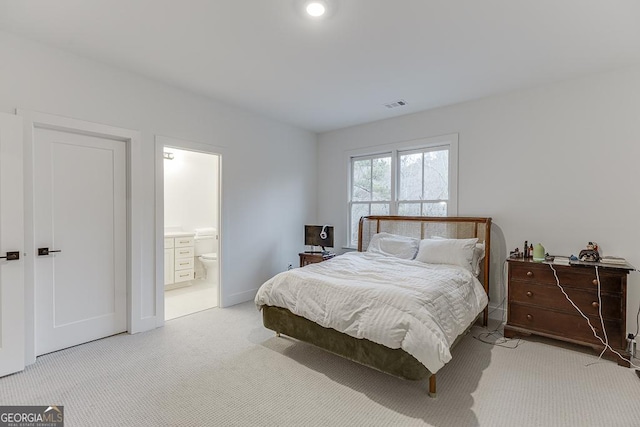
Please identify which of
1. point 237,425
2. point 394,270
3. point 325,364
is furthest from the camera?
point 394,270

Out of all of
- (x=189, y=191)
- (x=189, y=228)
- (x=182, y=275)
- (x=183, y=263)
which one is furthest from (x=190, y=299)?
(x=189, y=191)

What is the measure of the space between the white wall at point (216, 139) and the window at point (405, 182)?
2.87 feet

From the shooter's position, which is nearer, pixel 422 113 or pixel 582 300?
pixel 582 300

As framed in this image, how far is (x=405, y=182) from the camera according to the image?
4496 millimetres

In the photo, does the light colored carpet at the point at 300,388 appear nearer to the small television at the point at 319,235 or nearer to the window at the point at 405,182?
the small television at the point at 319,235

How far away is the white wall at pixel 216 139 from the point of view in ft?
8.52

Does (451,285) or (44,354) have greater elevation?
(451,285)

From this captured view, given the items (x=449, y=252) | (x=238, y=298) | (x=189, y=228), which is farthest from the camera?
(x=189, y=228)

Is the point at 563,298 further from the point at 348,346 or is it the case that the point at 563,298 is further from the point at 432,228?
the point at 348,346

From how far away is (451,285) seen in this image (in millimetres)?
2670

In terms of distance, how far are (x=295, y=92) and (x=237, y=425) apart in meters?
3.24

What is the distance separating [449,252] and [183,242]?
402cm

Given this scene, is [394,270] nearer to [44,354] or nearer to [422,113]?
[422,113]

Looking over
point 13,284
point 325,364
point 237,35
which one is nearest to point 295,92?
point 237,35
